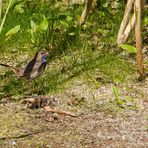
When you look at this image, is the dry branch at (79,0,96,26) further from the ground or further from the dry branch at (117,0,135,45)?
the ground

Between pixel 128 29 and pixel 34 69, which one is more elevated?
pixel 128 29

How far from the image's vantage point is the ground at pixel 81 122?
129 inches

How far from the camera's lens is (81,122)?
11.5ft

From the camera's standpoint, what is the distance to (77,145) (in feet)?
10.6

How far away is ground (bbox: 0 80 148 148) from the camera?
129 inches

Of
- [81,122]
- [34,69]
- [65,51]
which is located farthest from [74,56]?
[81,122]

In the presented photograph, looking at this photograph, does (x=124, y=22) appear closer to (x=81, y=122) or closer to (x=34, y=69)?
(x=34, y=69)

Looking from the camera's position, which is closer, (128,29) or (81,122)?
(81,122)

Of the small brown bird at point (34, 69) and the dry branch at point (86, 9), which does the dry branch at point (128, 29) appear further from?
the small brown bird at point (34, 69)

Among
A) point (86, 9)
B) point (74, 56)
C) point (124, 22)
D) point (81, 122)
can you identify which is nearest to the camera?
point (81, 122)

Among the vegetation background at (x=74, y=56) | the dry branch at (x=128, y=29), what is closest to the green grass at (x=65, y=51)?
the vegetation background at (x=74, y=56)

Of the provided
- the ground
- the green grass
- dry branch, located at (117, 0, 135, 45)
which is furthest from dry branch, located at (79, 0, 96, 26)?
the ground

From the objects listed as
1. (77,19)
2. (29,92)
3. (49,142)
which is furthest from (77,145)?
(77,19)

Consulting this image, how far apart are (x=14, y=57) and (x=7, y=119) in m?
1.15
